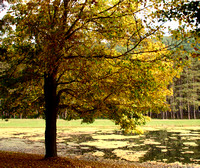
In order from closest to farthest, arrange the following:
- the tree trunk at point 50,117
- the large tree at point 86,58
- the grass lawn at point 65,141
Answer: the large tree at point 86,58
the grass lawn at point 65,141
the tree trunk at point 50,117

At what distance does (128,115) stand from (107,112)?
1131mm

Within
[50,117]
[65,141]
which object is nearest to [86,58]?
[50,117]

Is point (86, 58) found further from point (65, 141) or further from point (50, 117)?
point (65, 141)

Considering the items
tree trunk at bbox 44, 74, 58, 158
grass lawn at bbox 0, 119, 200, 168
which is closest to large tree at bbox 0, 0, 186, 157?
tree trunk at bbox 44, 74, 58, 158

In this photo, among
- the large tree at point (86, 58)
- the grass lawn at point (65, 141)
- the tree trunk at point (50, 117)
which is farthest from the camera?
the tree trunk at point (50, 117)

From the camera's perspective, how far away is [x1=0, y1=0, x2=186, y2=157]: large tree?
26.5 feet

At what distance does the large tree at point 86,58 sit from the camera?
26.5 feet

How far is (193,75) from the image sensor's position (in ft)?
196

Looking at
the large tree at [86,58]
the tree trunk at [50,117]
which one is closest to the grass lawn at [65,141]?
the tree trunk at [50,117]

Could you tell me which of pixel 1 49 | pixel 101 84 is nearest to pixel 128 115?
pixel 101 84

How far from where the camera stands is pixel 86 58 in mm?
8266

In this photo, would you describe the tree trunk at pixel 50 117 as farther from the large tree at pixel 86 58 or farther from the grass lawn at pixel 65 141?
the grass lawn at pixel 65 141

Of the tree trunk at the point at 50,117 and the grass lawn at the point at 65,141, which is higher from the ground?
the tree trunk at the point at 50,117

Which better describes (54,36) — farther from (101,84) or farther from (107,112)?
(107,112)
